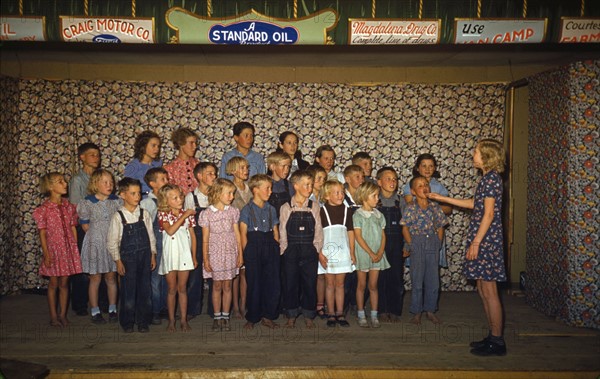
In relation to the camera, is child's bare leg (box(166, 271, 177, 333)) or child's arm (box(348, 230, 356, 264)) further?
child's arm (box(348, 230, 356, 264))

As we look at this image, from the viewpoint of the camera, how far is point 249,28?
209 inches

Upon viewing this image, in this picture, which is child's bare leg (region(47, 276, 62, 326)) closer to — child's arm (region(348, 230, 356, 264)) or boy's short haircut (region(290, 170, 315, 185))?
boy's short haircut (region(290, 170, 315, 185))

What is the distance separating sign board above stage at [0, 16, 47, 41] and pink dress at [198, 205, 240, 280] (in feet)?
7.60

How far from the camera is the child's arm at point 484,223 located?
4.95 m

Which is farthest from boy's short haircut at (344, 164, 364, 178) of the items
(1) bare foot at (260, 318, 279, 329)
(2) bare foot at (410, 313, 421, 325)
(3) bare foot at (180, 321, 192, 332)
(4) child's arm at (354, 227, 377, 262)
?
(3) bare foot at (180, 321, 192, 332)

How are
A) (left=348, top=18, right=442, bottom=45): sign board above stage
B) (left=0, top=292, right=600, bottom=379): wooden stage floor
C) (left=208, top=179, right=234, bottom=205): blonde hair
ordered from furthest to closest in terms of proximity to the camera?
1. (left=208, top=179, right=234, bottom=205): blonde hair
2. (left=348, top=18, right=442, bottom=45): sign board above stage
3. (left=0, top=292, right=600, bottom=379): wooden stage floor

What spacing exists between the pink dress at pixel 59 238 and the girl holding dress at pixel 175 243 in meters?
0.99

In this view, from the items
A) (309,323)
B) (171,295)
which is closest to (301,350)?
(309,323)

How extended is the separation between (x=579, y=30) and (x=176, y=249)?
4.50 metres

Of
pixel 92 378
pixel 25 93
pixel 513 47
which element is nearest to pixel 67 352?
pixel 92 378

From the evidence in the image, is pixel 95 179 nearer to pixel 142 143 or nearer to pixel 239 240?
pixel 142 143

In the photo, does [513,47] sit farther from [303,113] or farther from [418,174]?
[303,113]

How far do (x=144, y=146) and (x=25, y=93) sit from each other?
7.74 ft

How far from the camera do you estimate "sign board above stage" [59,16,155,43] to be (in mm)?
5270
